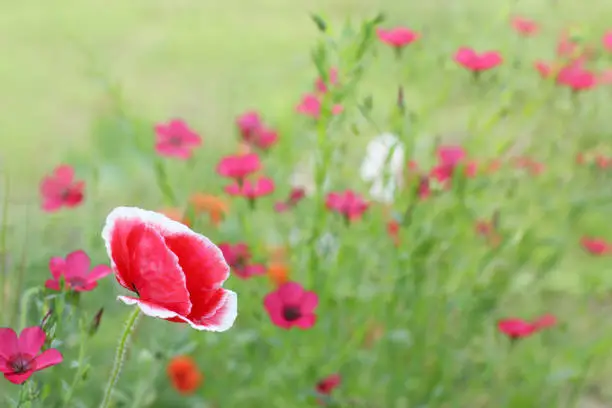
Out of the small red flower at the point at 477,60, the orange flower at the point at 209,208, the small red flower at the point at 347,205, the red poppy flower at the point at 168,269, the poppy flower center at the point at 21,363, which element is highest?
the small red flower at the point at 477,60

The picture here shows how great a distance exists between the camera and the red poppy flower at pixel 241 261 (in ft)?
4.48

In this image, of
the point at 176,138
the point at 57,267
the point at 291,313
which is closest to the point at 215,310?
the point at 57,267

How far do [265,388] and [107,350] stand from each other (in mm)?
366

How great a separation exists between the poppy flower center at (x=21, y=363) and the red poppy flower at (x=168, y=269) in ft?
0.51

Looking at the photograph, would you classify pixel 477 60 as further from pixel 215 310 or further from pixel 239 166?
pixel 215 310

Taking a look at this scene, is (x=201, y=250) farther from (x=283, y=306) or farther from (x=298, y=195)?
(x=298, y=195)

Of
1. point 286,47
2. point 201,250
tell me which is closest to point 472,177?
point 201,250

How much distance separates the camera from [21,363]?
2.71 ft

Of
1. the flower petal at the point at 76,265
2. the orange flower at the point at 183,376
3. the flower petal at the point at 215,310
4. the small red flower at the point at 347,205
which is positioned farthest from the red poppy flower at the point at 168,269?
the orange flower at the point at 183,376

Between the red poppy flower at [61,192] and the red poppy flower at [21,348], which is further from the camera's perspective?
the red poppy flower at [61,192]

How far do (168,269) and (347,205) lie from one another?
0.76 meters

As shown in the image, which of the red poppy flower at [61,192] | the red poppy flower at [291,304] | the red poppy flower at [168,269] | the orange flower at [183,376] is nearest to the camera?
the red poppy flower at [168,269]

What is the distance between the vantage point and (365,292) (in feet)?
5.18

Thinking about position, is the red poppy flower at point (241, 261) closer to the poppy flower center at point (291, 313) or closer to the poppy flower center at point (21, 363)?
the poppy flower center at point (291, 313)
